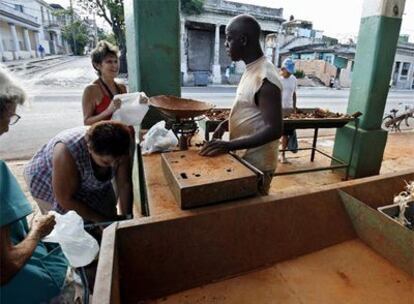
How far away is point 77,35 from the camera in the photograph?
3953cm

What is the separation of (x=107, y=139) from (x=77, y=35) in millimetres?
44454

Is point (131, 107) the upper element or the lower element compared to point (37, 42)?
lower

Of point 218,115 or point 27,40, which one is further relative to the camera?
point 27,40

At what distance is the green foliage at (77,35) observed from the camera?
36.1 metres

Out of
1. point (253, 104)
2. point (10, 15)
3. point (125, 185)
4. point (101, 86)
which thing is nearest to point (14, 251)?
point (125, 185)

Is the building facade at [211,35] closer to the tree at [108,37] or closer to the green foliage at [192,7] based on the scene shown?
the green foliage at [192,7]

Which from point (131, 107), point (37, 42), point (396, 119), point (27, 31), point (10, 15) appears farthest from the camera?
point (37, 42)

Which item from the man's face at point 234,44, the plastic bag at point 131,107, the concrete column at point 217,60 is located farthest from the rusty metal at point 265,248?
the concrete column at point 217,60

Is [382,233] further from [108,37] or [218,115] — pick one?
[108,37]

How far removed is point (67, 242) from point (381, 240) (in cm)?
148

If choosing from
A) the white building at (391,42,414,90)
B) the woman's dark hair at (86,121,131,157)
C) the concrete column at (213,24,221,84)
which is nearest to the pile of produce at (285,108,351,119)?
the woman's dark hair at (86,121,131,157)

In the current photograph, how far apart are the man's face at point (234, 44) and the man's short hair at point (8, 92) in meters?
1.09

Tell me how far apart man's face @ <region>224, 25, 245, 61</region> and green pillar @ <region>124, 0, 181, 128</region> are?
4.30 ft

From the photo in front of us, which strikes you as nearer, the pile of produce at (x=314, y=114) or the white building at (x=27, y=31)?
the pile of produce at (x=314, y=114)
